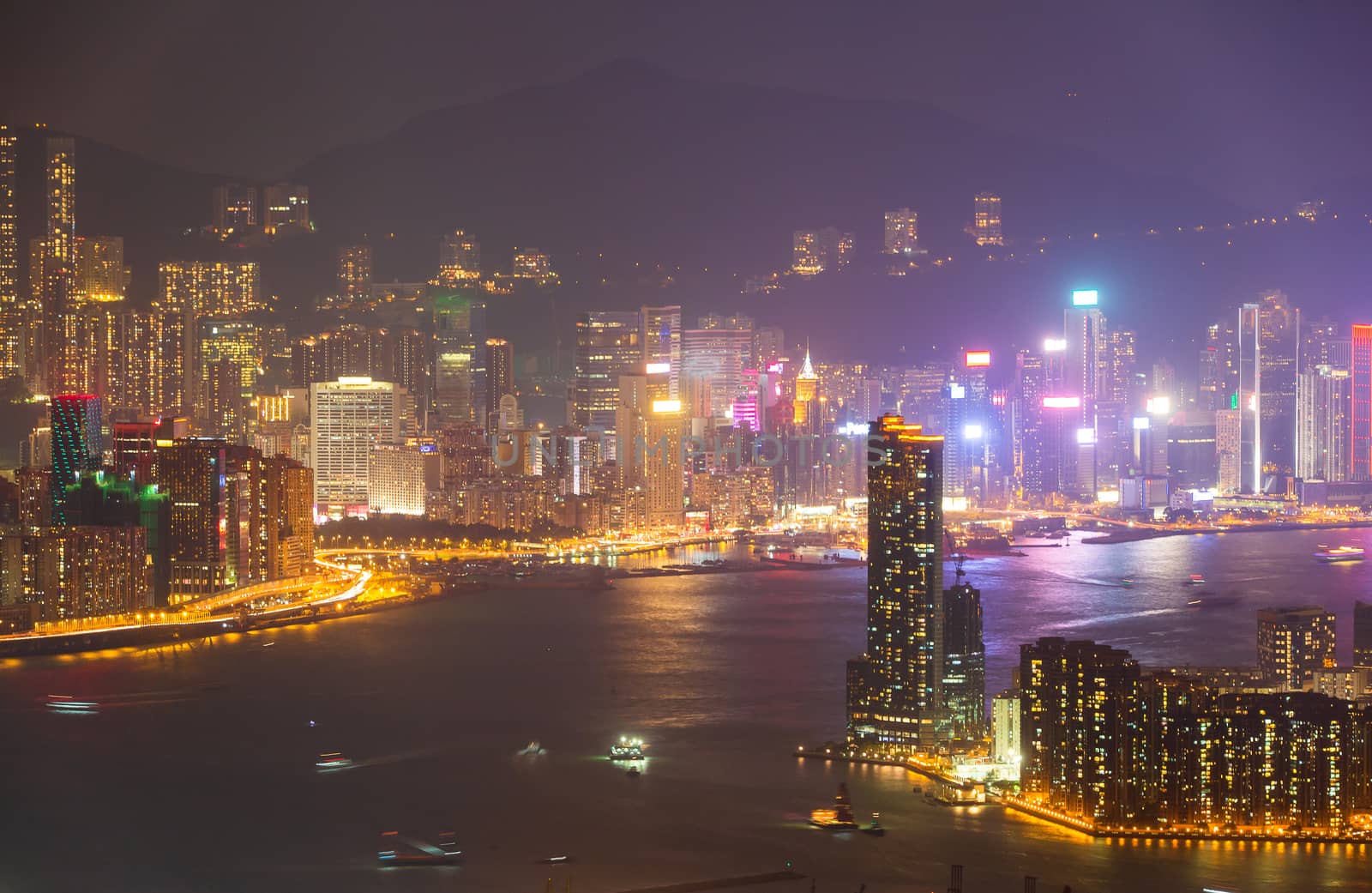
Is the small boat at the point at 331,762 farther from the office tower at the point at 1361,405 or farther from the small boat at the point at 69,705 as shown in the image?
the office tower at the point at 1361,405

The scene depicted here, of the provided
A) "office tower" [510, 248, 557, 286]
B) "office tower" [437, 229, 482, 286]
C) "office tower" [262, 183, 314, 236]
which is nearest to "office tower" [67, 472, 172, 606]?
"office tower" [262, 183, 314, 236]

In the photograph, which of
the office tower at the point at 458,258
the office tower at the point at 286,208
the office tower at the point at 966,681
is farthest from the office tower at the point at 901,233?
the office tower at the point at 966,681

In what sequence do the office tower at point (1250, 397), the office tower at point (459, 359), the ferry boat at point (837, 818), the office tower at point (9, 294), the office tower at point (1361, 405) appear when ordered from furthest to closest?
the office tower at point (1250, 397), the office tower at point (1361, 405), the office tower at point (459, 359), the office tower at point (9, 294), the ferry boat at point (837, 818)

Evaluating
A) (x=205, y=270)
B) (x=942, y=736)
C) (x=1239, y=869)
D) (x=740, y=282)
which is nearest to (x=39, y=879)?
(x=942, y=736)

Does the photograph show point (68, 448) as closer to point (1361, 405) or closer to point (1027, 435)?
point (1027, 435)

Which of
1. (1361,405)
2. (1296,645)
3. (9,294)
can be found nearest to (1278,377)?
(1361,405)
